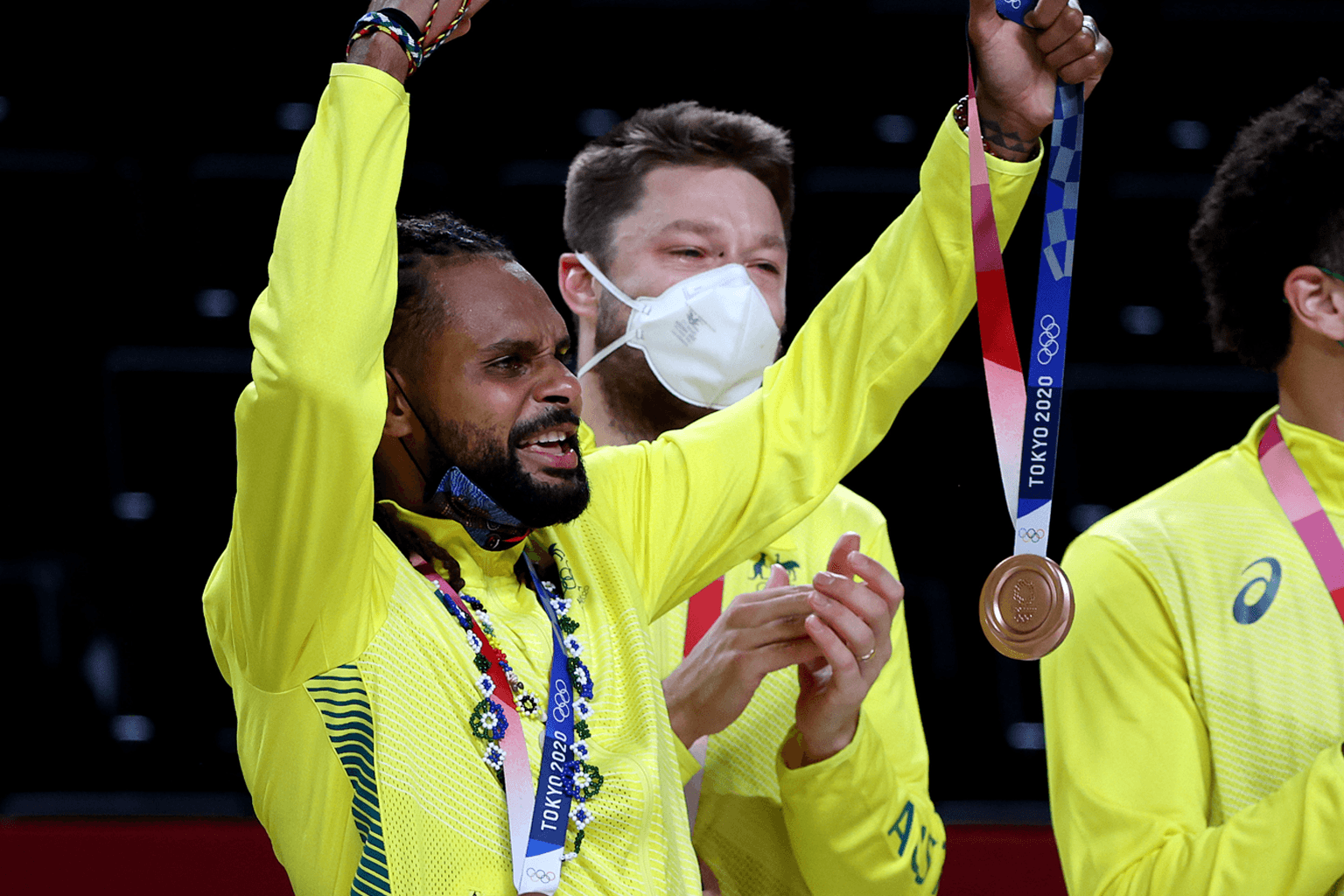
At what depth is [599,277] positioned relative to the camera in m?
2.74

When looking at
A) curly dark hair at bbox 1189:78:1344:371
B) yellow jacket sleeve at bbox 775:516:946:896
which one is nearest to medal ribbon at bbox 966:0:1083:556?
yellow jacket sleeve at bbox 775:516:946:896

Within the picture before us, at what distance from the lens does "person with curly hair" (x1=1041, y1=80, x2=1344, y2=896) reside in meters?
2.15

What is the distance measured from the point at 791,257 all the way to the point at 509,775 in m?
2.31

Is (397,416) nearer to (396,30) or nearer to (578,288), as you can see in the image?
(396,30)

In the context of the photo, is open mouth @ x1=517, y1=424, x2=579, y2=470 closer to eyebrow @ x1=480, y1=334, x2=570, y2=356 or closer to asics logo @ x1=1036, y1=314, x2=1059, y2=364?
eyebrow @ x1=480, y1=334, x2=570, y2=356

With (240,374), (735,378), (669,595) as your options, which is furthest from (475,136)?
(669,595)

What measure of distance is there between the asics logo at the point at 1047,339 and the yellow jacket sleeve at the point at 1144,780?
0.64 m

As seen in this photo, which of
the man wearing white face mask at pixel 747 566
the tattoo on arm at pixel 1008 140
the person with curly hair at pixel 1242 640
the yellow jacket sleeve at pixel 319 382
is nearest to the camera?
the yellow jacket sleeve at pixel 319 382

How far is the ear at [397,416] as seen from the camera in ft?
6.08

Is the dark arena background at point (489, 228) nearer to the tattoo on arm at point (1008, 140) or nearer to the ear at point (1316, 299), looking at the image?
the ear at point (1316, 299)

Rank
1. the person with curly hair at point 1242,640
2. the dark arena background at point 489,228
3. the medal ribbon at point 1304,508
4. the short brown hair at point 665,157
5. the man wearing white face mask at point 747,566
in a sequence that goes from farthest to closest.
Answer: the dark arena background at point 489,228 → the short brown hair at point 665,157 → the medal ribbon at point 1304,508 → the person with curly hair at point 1242,640 → the man wearing white face mask at point 747,566

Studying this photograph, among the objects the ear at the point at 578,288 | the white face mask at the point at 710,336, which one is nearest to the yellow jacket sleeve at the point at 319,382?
the white face mask at the point at 710,336

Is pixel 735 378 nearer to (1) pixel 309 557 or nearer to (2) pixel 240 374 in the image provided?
(1) pixel 309 557

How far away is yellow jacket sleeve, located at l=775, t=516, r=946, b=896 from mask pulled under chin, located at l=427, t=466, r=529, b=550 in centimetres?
56
